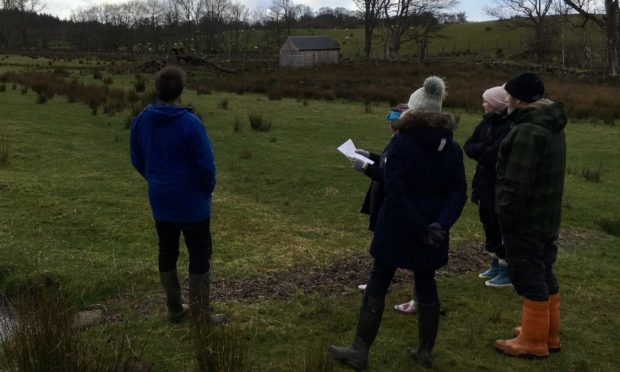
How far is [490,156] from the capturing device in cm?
422

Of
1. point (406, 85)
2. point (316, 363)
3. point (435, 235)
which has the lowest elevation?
point (316, 363)

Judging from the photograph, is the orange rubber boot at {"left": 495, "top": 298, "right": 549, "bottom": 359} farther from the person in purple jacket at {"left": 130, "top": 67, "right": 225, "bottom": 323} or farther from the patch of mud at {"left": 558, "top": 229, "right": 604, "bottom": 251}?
the patch of mud at {"left": 558, "top": 229, "right": 604, "bottom": 251}

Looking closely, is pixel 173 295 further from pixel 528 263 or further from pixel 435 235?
pixel 528 263

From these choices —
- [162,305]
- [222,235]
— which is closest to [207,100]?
[222,235]

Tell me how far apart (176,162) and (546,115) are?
227 cm

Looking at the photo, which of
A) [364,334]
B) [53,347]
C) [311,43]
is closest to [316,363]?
[364,334]

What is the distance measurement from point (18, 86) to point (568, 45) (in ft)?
167

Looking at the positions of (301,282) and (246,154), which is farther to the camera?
(246,154)

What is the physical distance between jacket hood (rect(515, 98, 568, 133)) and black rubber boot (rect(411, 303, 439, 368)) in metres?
1.23

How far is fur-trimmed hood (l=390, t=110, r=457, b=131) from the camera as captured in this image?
2980mm

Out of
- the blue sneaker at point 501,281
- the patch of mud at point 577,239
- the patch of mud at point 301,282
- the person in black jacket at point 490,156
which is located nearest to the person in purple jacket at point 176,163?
the patch of mud at point 301,282

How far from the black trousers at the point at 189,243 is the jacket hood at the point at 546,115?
6.91 feet

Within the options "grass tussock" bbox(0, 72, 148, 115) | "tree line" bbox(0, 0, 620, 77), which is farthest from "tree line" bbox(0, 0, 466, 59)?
"grass tussock" bbox(0, 72, 148, 115)

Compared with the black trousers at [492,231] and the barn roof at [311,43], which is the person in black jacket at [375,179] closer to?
the black trousers at [492,231]
